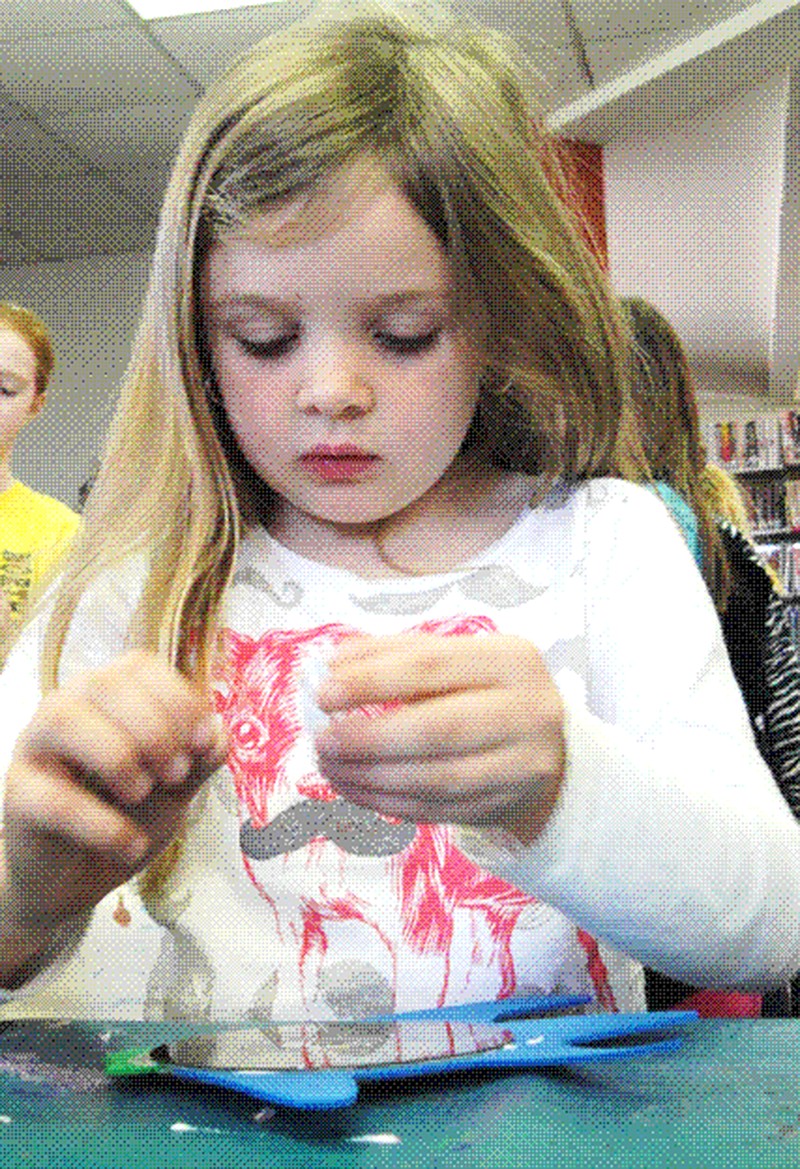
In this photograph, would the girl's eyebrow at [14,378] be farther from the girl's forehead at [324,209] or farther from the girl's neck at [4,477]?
the girl's forehead at [324,209]

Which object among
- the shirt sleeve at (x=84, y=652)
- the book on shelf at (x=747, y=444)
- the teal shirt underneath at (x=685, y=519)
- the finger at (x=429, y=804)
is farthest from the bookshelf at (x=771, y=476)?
the finger at (x=429, y=804)

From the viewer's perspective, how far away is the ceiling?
3076mm

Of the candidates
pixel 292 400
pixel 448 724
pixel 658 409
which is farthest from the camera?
pixel 658 409

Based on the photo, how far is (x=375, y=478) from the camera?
57 cm

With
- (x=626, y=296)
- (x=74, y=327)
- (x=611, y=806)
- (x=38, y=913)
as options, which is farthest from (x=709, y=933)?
(x=74, y=327)

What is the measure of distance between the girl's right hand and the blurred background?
1.33 feet

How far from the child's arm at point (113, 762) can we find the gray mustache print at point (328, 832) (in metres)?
0.26

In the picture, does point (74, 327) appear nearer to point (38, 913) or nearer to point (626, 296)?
point (626, 296)

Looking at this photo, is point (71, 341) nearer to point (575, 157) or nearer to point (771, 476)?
point (771, 476)

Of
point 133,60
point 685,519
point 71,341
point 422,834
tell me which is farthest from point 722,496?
point 71,341

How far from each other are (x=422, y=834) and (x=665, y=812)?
7.7 inches

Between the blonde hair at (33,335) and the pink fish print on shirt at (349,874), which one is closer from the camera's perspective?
the pink fish print on shirt at (349,874)

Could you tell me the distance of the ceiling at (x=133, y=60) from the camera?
10.1ft

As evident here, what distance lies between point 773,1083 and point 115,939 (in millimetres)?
384
